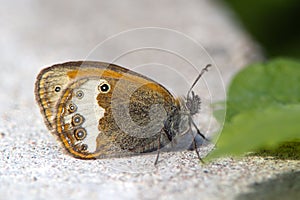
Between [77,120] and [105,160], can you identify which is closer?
[105,160]

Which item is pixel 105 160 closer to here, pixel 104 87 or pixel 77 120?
pixel 77 120

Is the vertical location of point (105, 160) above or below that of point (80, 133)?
below

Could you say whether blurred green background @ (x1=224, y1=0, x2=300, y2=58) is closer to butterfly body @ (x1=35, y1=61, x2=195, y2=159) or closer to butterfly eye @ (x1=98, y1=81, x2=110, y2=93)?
butterfly body @ (x1=35, y1=61, x2=195, y2=159)

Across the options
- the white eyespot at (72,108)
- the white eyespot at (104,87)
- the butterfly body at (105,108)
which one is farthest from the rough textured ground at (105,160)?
the white eyespot at (104,87)

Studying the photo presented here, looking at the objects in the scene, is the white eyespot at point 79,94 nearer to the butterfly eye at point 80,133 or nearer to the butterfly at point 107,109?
the butterfly at point 107,109

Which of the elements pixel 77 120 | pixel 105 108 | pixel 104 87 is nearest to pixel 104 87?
pixel 104 87

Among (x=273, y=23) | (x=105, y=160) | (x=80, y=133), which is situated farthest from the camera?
(x=273, y=23)

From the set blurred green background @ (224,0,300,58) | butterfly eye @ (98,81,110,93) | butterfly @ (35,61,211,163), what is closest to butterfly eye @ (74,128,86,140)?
butterfly @ (35,61,211,163)
